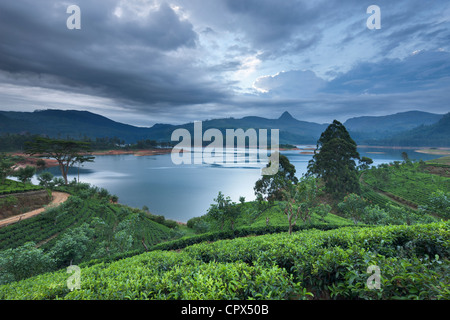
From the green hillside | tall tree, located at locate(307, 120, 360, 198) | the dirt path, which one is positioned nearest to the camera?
the green hillside

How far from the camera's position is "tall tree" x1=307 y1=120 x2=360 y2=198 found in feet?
78.5

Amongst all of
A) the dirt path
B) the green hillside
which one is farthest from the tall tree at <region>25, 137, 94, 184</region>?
the green hillside

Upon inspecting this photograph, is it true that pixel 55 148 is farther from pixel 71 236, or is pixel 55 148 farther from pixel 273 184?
pixel 273 184

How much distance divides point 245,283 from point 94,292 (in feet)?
7.72

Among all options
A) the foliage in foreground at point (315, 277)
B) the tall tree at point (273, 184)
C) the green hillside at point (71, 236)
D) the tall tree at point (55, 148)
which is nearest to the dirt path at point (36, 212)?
the green hillside at point (71, 236)

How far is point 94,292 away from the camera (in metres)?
2.82

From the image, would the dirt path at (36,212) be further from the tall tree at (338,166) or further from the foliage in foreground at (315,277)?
the tall tree at (338,166)

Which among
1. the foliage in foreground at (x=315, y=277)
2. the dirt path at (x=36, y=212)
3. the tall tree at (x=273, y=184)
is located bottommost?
the dirt path at (x=36, y=212)

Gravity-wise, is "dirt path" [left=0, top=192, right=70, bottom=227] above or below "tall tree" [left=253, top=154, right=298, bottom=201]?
below

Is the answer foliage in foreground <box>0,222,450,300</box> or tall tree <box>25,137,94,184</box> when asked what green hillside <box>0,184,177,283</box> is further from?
tall tree <box>25,137,94,184</box>

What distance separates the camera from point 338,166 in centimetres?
2469

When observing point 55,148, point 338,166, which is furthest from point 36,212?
point 338,166

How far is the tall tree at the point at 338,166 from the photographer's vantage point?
78.5 ft
